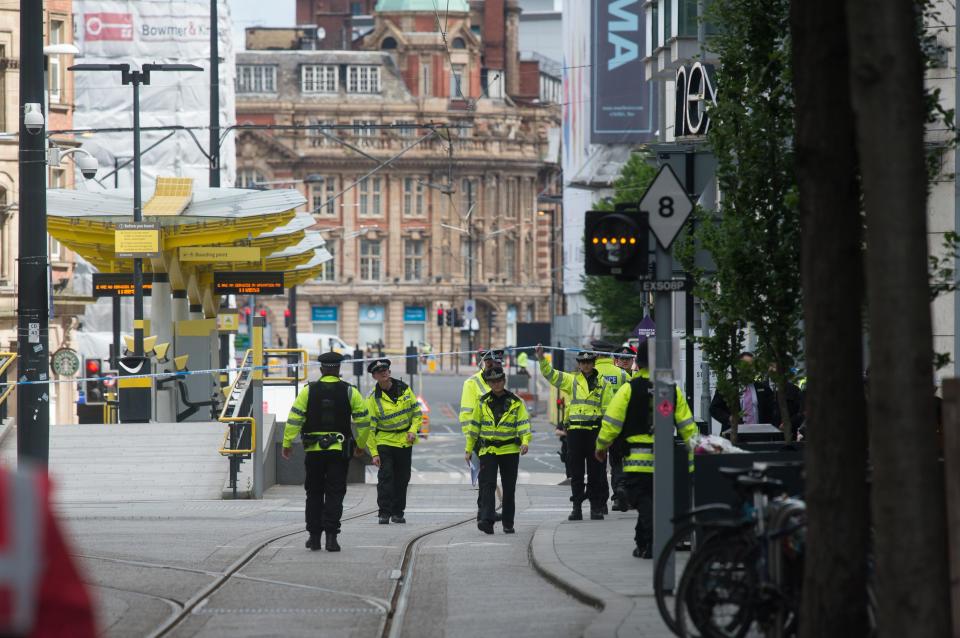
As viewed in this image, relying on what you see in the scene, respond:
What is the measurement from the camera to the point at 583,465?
17.9m

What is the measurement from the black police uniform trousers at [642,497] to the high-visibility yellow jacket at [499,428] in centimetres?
333

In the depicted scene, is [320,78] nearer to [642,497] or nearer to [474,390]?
[474,390]

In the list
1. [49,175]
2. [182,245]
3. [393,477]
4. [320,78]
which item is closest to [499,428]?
[393,477]

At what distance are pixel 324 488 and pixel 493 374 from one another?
96.0 inches

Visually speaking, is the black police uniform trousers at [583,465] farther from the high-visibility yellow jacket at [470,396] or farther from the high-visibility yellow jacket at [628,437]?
the high-visibility yellow jacket at [628,437]

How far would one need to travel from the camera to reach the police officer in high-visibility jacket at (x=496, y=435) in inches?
664

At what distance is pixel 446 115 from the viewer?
405 ft

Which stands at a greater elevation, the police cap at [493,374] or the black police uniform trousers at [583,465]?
the police cap at [493,374]

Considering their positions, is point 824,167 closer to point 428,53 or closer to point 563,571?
point 563,571

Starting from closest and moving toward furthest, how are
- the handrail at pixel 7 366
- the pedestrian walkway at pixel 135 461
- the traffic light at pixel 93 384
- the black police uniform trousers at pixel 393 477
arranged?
1. the black police uniform trousers at pixel 393 477
2. the pedestrian walkway at pixel 135 461
3. the handrail at pixel 7 366
4. the traffic light at pixel 93 384

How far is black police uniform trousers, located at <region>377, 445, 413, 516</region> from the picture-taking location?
1805 cm

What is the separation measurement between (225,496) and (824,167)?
53.0 feet

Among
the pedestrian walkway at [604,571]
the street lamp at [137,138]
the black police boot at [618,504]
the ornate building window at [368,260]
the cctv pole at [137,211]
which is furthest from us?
the ornate building window at [368,260]

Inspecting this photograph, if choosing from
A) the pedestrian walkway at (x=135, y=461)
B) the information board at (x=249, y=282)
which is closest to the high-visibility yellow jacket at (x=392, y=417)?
the pedestrian walkway at (x=135, y=461)
